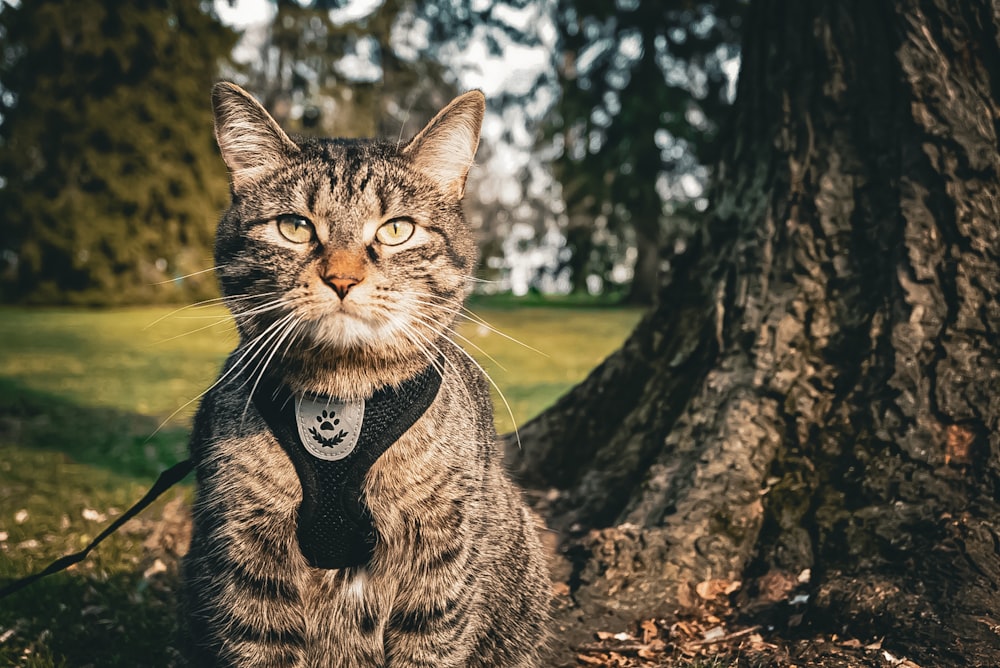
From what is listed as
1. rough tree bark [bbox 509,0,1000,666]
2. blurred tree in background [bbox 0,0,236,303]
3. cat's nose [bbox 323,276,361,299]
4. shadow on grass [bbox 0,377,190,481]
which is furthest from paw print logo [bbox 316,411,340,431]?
blurred tree in background [bbox 0,0,236,303]

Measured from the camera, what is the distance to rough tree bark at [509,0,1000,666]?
279 cm

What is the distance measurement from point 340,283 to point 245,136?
2.25 ft

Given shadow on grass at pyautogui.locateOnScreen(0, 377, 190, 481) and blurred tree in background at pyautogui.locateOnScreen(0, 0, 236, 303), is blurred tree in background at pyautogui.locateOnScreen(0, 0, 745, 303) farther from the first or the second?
shadow on grass at pyautogui.locateOnScreen(0, 377, 190, 481)

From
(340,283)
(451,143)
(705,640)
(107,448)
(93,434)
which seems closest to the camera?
(340,283)

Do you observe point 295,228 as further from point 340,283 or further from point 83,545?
point 83,545

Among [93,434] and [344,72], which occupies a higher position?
[344,72]

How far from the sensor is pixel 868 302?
Answer: 317 centimetres

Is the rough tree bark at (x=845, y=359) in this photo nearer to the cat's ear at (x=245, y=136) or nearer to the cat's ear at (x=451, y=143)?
the cat's ear at (x=451, y=143)

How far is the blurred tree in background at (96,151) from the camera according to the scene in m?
19.4

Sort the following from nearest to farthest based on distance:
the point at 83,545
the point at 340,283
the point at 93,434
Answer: the point at 340,283, the point at 83,545, the point at 93,434

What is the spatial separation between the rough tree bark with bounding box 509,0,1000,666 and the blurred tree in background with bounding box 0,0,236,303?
58.4ft

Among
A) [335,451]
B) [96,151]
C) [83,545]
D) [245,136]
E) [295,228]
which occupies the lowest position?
[83,545]

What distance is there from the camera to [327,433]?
2.26m

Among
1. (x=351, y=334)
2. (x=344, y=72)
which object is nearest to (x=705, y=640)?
(x=351, y=334)
